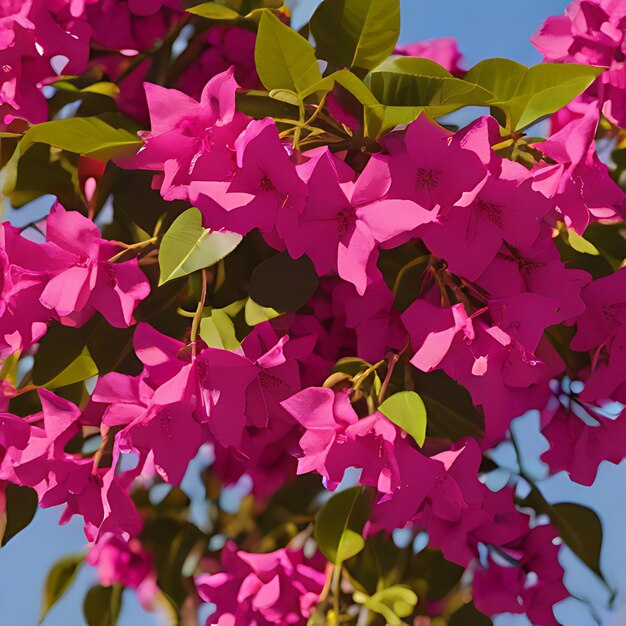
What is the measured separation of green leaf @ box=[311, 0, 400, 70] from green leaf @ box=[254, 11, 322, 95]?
0.05 meters

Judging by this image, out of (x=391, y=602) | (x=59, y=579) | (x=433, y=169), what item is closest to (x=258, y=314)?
(x=433, y=169)

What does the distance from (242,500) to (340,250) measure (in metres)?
0.35

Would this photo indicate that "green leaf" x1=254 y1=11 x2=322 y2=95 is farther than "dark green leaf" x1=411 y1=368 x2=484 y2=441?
No

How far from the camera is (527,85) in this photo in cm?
52

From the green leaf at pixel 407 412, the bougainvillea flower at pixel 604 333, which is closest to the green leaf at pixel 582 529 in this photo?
the bougainvillea flower at pixel 604 333

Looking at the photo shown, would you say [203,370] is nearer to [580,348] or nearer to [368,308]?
[368,308]

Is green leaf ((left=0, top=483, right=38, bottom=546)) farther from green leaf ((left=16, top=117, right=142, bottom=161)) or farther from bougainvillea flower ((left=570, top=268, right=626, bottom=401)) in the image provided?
bougainvillea flower ((left=570, top=268, right=626, bottom=401))

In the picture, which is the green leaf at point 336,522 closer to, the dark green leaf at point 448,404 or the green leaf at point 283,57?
the dark green leaf at point 448,404

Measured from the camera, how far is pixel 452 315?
50 cm

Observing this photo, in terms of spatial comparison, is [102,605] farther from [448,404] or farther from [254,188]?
[254,188]

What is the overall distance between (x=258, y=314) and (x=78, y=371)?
0.15m

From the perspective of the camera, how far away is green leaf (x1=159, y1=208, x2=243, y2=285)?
0.51m

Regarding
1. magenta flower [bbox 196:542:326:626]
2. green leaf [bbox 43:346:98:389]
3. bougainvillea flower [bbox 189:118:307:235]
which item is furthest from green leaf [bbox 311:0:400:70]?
magenta flower [bbox 196:542:326:626]

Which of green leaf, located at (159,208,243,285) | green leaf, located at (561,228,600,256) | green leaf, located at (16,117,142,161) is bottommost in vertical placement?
green leaf, located at (561,228,600,256)
